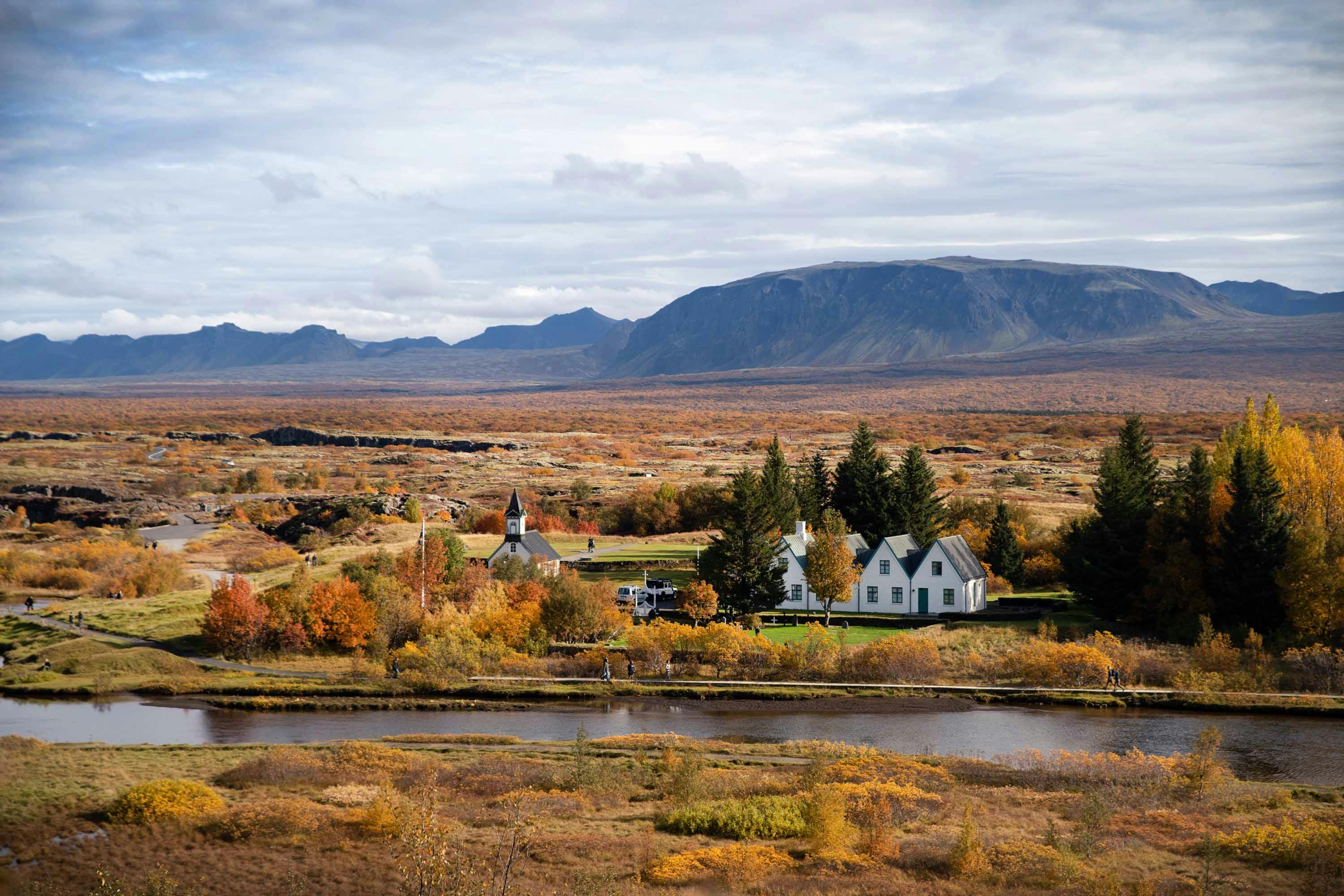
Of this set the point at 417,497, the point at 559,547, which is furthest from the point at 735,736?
the point at 417,497

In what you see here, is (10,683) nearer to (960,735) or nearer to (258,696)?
(258,696)

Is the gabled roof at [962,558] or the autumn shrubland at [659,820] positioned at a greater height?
the gabled roof at [962,558]

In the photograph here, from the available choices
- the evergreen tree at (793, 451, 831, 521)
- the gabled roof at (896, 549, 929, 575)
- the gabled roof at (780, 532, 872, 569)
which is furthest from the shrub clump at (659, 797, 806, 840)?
the evergreen tree at (793, 451, 831, 521)

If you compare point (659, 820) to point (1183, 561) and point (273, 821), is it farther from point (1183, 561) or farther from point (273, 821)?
point (1183, 561)

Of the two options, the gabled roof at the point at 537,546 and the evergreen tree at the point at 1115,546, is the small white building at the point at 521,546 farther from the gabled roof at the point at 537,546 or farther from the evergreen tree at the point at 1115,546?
the evergreen tree at the point at 1115,546

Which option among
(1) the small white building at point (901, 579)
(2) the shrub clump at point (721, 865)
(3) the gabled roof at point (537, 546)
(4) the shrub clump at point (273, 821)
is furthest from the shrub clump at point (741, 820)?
(3) the gabled roof at point (537, 546)

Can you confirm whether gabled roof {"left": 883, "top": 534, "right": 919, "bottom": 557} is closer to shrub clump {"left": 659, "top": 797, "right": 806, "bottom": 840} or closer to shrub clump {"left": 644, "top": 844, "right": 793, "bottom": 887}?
shrub clump {"left": 659, "top": 797, "right": 806, "bottom": 840}

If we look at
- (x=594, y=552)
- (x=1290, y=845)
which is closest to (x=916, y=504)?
(x=594, y=552)
